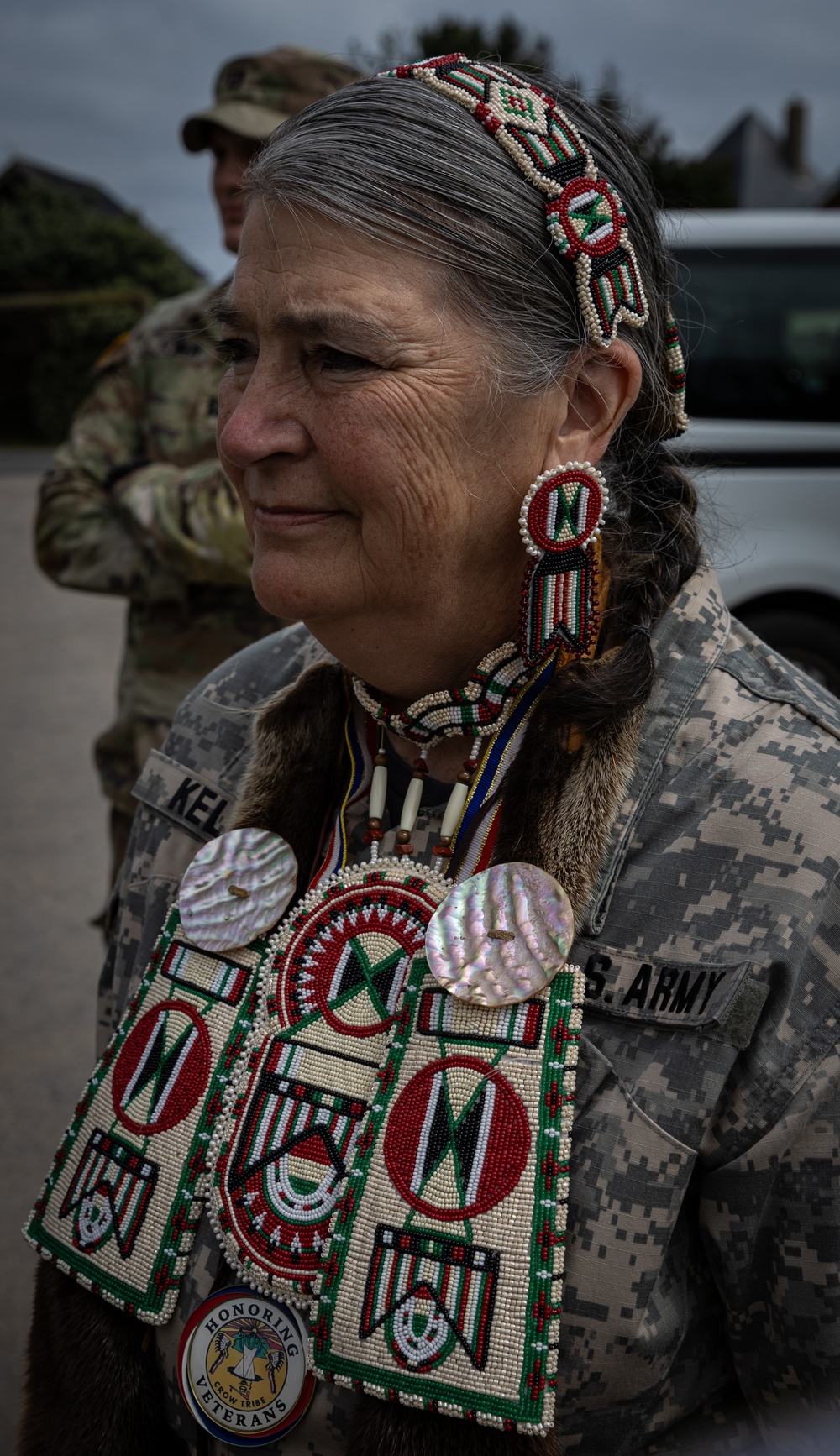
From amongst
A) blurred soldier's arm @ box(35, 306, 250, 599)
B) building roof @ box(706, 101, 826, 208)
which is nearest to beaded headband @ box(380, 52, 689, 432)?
blurred soldier's arm @ box(35, 306, 250, 599)

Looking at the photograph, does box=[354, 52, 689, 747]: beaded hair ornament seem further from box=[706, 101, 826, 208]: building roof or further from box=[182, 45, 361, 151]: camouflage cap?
box=[706, 101, 826, 208]: building roof

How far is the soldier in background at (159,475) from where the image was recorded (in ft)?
10.2

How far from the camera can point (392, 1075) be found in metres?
1.27

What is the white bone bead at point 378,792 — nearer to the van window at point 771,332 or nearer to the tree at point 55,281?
the van window at point 771,332

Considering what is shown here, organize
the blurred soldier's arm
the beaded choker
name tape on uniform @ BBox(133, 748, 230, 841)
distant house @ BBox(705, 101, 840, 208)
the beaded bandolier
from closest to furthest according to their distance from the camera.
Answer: the beaded bandolier < the beaded choker < name tape on uniform @ BBox(133, 748, 230, 841) < the blurred soldier's arm < distant house @ BBox(705, 101, 840, 208)

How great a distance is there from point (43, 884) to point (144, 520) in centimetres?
232

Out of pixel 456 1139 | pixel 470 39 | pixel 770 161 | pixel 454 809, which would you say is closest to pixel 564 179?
pixel 454 809

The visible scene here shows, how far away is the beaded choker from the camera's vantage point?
4.58 ft

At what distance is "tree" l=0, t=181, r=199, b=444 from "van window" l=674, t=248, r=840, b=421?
18212 mm

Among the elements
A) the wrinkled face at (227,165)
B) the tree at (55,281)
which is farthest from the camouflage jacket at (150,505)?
the tree at (55,281)

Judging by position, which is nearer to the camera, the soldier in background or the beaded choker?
the beaded choker

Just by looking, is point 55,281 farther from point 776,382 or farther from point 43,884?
point 43,884

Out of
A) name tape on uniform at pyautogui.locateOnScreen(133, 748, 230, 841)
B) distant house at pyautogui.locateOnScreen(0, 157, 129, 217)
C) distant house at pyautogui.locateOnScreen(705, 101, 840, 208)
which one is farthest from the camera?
distant house at pyautogui.locateOnScreen(705, 101, 840, 208)

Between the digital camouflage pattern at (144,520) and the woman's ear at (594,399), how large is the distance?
1671 millimetres
